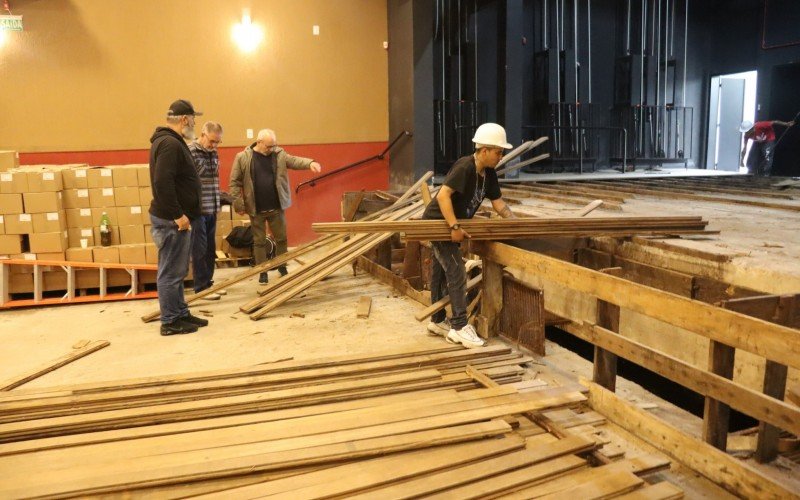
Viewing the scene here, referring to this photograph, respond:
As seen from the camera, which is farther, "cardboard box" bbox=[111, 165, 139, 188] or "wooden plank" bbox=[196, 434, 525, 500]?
"cardboard box" bbox=[111, 165, 139, 188]

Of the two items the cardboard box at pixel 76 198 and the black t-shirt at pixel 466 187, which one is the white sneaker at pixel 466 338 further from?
the cardboard box at pixel 76 198

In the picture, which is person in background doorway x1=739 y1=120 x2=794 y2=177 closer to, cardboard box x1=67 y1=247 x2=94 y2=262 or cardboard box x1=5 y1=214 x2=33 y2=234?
cardboard box x1=67 y1=247 x2=94 y2=262

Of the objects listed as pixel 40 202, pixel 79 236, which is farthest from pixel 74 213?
pixel 40 202

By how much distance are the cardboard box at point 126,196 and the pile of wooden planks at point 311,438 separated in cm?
323

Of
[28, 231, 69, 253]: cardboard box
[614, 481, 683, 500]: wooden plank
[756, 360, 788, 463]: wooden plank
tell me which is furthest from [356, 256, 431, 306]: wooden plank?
[28, 231, 69, 253]: cardboard box

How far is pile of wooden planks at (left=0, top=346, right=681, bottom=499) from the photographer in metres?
2.57

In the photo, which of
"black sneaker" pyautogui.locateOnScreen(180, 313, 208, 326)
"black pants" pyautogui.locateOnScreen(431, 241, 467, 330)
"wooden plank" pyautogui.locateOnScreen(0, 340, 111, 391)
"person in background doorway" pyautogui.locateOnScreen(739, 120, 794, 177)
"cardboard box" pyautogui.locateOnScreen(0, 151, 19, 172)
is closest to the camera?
"wooden plank" pyautogui.locateOnScreen(0, 340, 111, 391)

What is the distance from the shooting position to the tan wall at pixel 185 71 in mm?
8209

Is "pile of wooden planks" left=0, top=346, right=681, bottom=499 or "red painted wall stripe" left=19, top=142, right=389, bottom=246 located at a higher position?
"red painted wall stripe" left=19, top=142, right=389, bottom=246

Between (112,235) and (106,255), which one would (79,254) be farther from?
(112,235)

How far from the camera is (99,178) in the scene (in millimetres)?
6320

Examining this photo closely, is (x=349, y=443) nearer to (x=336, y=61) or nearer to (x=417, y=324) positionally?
(x=417, y=324)

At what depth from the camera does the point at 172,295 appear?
15.9 feet

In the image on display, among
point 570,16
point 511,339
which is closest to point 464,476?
point 511,339
